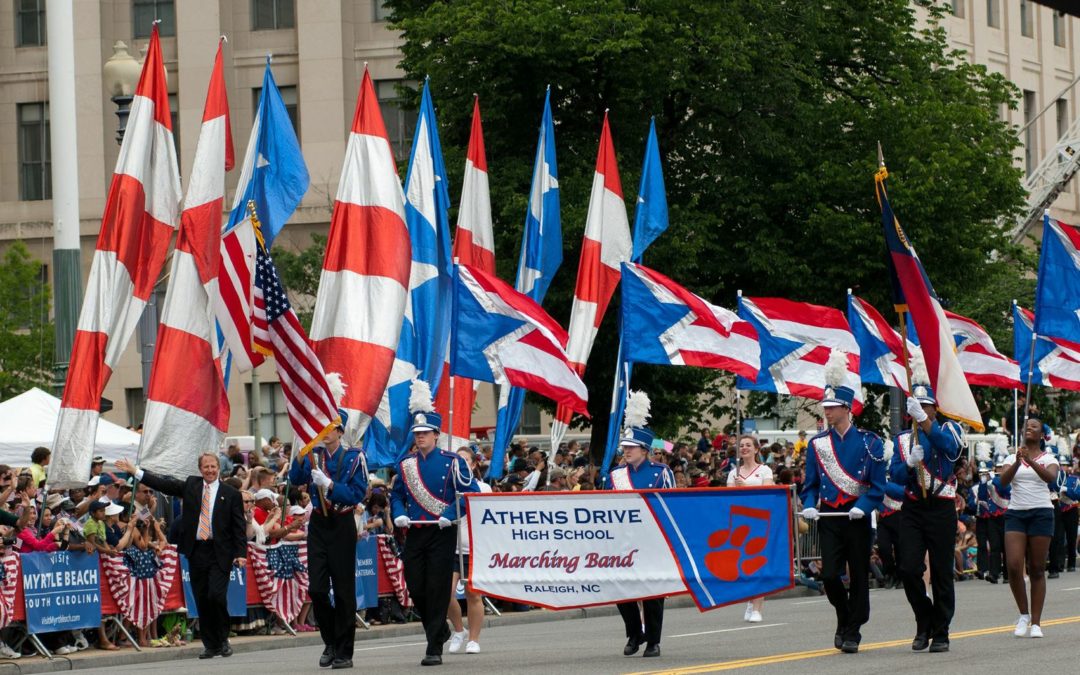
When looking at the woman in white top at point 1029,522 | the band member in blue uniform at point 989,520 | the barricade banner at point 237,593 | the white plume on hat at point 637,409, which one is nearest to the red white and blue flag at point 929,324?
the woman in white top at point 1029,522

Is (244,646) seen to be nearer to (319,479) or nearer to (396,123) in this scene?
(319,479)

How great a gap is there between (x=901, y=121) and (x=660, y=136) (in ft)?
14.9

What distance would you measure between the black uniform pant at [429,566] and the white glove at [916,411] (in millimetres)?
3551

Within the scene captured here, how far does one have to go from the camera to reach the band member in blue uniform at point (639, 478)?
15.0 m

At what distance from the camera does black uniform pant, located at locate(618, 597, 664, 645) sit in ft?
49.0

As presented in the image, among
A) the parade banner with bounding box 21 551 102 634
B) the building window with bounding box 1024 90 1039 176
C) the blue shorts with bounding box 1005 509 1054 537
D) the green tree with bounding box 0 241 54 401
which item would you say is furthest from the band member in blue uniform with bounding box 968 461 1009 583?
the building window with bounding box 1024 90 1039 176

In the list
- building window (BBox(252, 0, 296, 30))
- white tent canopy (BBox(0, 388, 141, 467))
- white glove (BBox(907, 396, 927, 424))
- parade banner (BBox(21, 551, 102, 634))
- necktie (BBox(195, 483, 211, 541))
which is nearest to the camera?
white glove (BBox(907, 396, 927, 424))

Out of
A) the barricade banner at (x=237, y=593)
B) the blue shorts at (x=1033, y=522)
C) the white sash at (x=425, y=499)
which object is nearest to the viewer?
the white sash at (x=425, y=499)

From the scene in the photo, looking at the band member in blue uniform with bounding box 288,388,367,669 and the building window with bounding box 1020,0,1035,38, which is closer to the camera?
the band member in blue uniform with bounding box 288,388,367,669

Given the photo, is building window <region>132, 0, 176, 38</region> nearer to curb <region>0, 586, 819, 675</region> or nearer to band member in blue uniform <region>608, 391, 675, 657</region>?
curb <region>0, 586, 819, 675</region>

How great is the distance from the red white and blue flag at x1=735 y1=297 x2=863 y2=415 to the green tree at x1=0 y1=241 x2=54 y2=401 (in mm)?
23859

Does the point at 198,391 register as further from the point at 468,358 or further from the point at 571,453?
the point at 571,453

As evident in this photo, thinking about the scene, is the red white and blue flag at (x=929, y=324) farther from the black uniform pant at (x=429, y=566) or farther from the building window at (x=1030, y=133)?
the building window at (x=1030, y=133)

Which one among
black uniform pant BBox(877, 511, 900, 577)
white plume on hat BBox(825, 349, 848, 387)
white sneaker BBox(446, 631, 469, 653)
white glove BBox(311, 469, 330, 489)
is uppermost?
white plume on hat BBox(825, 349, 848, 387)
